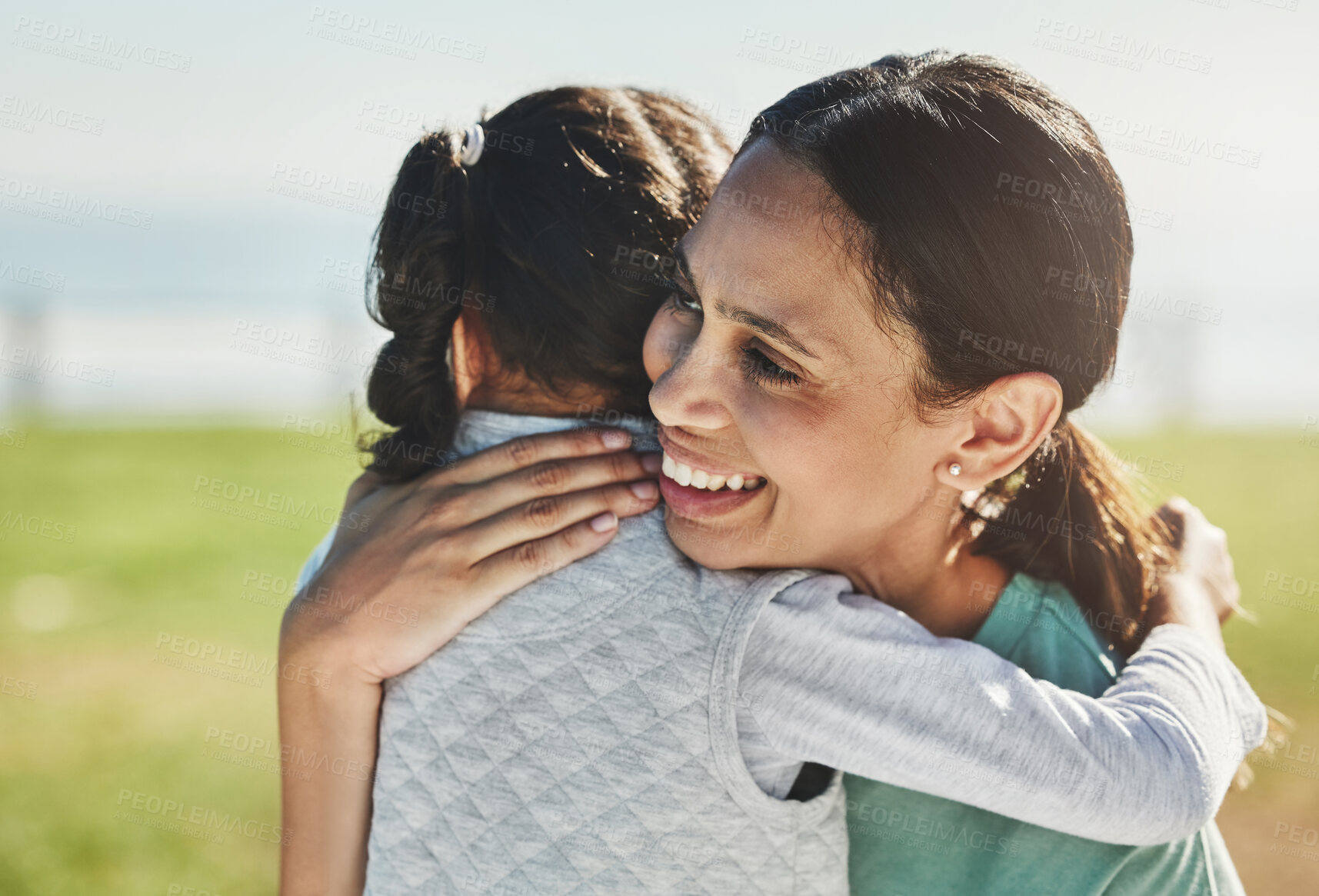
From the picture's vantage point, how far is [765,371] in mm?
1770

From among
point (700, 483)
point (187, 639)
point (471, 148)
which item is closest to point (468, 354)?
point (471, 148)

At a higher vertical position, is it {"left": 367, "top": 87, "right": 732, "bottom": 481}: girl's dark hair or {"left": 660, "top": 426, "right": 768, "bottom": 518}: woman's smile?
{"left": 367, "top": 87, "right": 732, "bottom": 481}: girl's dark hair

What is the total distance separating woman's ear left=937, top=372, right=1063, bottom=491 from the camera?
183 cm

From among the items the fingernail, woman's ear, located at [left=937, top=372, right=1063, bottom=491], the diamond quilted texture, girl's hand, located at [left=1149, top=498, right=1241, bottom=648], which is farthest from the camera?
girl's hand, located at [left=1149, top=498, right=1241, bottom=648]

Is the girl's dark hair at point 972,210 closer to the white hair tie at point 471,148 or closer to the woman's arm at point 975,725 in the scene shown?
the woman's arm at point 975,725

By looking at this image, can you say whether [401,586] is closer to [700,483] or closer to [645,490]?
[645,490]

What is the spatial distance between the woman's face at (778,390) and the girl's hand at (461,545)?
14 centimetres

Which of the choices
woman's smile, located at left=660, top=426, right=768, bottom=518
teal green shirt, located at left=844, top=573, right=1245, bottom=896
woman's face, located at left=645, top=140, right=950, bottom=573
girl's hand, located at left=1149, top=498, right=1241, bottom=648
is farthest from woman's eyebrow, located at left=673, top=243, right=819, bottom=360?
girl's hand, located at left=1149, top=498, right=1241, bottom=648

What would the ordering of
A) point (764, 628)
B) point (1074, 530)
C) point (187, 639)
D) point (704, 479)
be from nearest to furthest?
1. point (764, 628)
2. point (704, 479)
3. point (1074, 530)
4. point (187, 639)

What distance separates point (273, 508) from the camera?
854 centimetres

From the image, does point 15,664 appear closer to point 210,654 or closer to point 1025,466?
point 210,654

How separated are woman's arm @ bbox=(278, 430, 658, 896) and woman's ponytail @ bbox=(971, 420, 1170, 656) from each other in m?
0.79

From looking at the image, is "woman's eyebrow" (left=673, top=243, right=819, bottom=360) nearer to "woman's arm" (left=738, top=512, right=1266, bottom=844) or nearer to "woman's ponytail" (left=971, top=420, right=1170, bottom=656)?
"woman's arm" (left=738, top=512, right=1266, bottom=844)

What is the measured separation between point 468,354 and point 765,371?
0.77 metres
